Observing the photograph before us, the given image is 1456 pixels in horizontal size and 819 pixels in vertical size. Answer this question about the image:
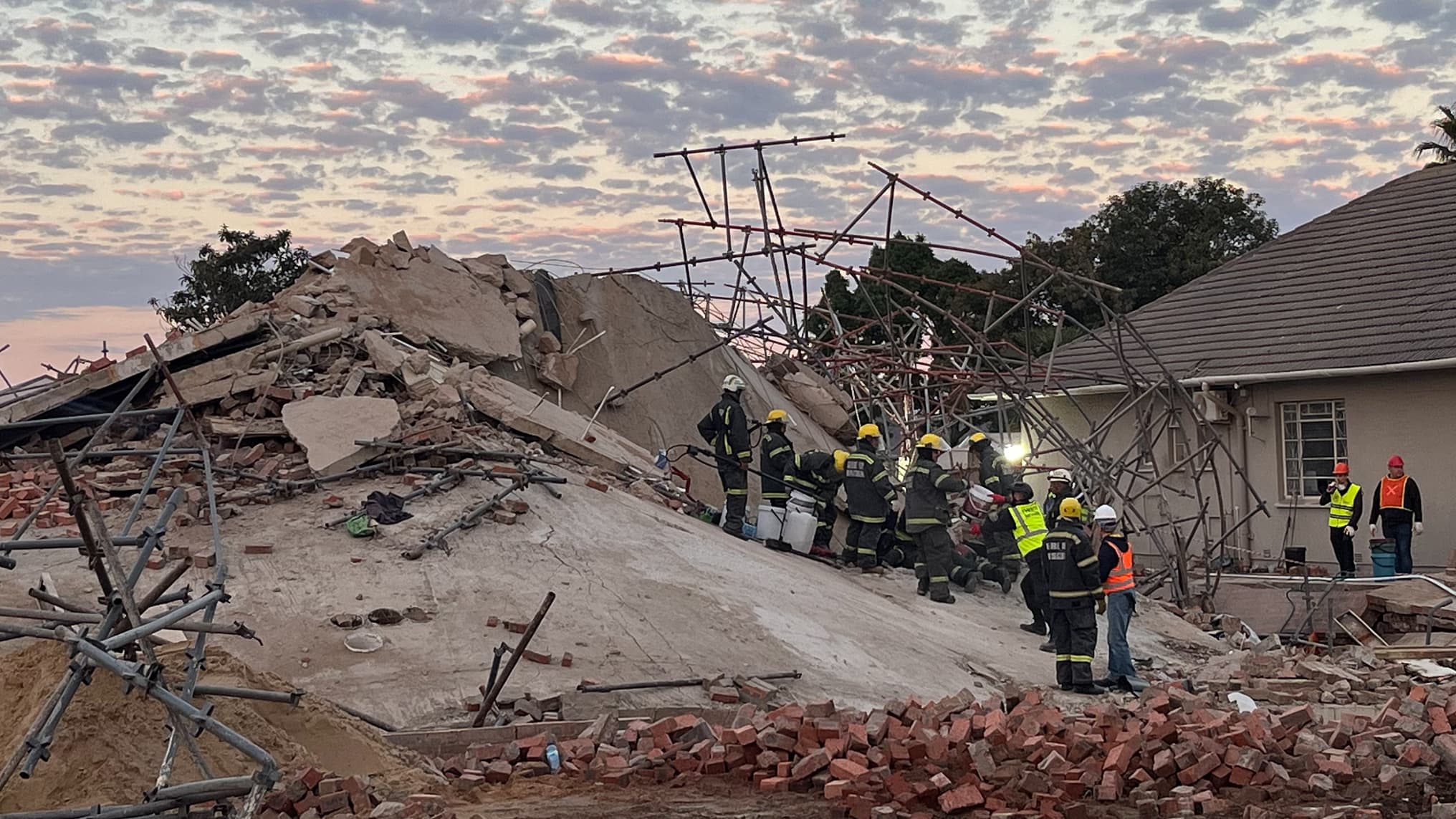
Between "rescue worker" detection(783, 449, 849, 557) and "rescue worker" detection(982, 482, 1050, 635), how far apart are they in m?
1.77

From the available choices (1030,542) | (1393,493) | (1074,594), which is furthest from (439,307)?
(1393,493)

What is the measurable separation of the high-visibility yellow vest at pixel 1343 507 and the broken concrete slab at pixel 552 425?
8.16m

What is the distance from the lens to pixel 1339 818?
7734 mm

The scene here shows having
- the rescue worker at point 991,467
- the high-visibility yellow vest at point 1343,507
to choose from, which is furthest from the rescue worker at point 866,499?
the high-visibility yellow vest at point 1343,507

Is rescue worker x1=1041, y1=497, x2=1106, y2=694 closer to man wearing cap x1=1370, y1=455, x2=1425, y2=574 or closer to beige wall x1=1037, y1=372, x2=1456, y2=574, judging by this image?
beige wall x1=1037, y1=372, x2=1456, y2=574

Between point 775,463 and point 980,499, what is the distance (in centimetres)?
269

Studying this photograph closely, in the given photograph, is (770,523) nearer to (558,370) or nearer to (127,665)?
(558,370)

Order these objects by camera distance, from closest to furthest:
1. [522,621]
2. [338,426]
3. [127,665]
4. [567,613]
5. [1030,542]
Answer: [127,665] → [522,621] → [567,613] → [1030,542] → [338,426]

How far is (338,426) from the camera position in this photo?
1362 centimetres

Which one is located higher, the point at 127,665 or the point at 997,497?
the point at 127,665

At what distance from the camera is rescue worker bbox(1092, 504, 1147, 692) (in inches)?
487

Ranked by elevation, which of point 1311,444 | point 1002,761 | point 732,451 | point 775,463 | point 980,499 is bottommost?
point 1002,761

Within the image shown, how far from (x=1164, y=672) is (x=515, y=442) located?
260 inches

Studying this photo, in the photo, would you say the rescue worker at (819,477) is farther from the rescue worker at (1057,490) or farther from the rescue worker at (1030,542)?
the rescue worker at (1057,490)
